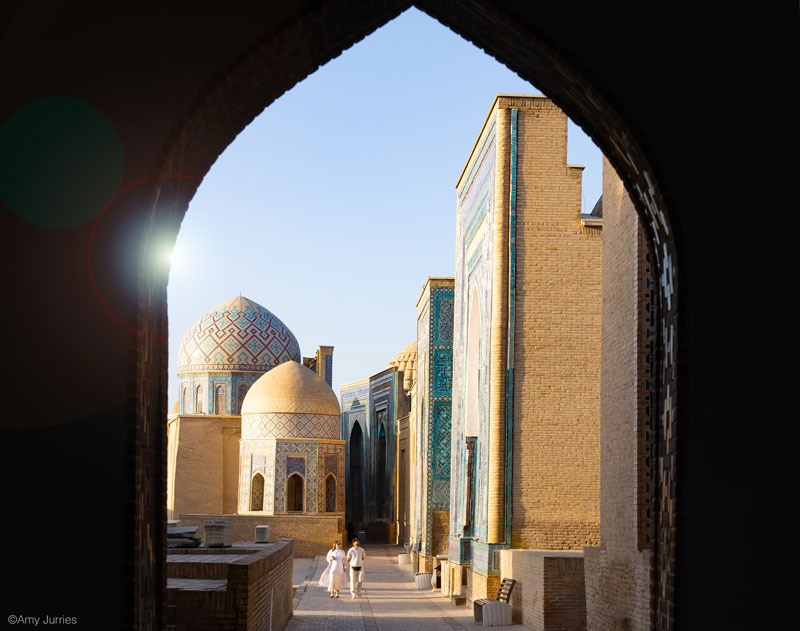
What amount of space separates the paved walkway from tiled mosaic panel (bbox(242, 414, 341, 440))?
6983mm

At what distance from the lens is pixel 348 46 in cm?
534

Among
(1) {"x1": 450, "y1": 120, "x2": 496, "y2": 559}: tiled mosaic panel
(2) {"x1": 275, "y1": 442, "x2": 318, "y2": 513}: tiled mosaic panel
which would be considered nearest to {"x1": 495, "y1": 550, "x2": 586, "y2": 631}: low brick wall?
(1) {"x1": 450, "y1": 120, "x2": 496, "y2": 559}: tiled mosaic panel

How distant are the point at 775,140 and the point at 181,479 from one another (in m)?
28.2

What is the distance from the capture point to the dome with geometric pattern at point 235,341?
3581cm

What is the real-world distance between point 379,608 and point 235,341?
69.3ft

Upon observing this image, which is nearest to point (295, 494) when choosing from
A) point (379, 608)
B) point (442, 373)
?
point (442, 373)

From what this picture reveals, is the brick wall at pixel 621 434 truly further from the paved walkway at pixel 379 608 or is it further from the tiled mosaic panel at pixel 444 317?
the tiled mosaic panel at pixel 444 317

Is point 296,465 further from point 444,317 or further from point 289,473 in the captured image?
point 444,317

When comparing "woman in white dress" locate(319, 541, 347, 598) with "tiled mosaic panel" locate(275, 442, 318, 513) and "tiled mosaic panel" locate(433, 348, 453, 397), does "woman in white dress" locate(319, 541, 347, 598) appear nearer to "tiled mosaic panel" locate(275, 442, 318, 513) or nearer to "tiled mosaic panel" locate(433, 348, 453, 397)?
"tiled mosaic panel" locate(433, 348, 453, 397)

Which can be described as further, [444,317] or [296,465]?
[296,465]

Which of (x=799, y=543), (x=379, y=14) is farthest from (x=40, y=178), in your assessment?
(x=799, y=543)

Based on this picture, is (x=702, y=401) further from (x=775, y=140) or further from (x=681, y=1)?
(x=681, y=1)

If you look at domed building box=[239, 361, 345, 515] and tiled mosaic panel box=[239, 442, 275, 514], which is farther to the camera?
domed building box=[239, 361, 345, 515]

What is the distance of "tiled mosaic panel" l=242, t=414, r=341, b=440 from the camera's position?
1155 inches
